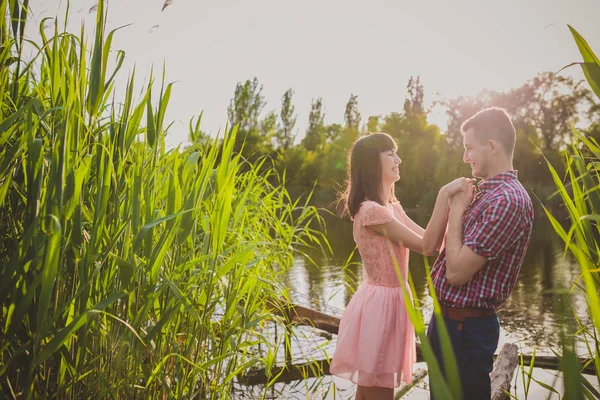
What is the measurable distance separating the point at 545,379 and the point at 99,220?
3.53 m

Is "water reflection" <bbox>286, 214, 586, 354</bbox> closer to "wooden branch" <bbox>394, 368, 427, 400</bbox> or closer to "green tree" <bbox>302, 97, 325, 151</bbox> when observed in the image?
"wooden branch" <bbox>394, 368, 427, 400</bbox>

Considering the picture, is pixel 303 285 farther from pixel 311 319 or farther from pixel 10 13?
pixel 10 13

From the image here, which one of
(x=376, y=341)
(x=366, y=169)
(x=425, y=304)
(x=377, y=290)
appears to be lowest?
(x=425, y=304)

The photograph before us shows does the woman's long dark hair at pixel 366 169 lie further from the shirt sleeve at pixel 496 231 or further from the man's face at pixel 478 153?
the shirt sleeve at pixel 496 231

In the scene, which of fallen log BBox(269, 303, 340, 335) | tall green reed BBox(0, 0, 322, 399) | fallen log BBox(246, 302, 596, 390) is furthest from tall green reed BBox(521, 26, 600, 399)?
fallen log BBox(269, 303, 340, 335)

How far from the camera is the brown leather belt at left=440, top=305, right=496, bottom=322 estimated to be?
6.27 feet

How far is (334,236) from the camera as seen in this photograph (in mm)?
16422

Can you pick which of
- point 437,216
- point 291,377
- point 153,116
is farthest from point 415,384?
point 153,116

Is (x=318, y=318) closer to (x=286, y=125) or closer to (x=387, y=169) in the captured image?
(x=387, y=169)

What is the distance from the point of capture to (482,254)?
1818 millimetres

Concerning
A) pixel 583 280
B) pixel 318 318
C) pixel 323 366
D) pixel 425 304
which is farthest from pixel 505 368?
pixel 425 304

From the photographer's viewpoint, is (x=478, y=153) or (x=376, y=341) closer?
(x=478, y=153)

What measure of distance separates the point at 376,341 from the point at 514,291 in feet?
22.2

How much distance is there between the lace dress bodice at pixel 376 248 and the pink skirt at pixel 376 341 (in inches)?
2.2
